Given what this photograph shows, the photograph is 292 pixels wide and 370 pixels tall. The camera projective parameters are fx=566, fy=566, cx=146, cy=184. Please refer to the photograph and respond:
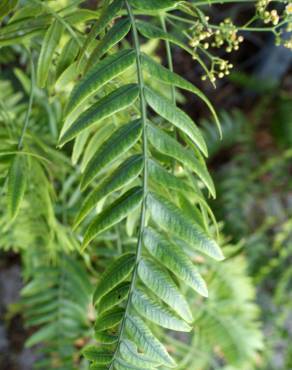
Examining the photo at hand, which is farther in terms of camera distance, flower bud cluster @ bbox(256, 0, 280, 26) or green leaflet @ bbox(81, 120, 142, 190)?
flower bud cluster @ bbox(256, 0, 280, 26)

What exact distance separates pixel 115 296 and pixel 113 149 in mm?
157

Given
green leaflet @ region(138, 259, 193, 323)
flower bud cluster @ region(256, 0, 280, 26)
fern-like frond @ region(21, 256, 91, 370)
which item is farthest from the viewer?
fern-like frond @ region(21, 256, 91, 370)

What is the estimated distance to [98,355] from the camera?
2.00 feet

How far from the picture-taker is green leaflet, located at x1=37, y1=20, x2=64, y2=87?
743 millimetres

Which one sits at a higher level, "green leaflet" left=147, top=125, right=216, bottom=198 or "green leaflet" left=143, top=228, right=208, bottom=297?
"green leaflet" left=147, top=125, right=216, bottom=198

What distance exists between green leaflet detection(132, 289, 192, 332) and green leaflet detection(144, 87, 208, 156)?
0.17m

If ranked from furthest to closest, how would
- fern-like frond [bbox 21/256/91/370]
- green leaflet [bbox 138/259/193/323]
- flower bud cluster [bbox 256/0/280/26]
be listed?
fern-like frond [bbox 21/256/91/370] → flower bud cluster [bbox 256/0/280/26] → green leaflet [bbox 138/259/193/323]

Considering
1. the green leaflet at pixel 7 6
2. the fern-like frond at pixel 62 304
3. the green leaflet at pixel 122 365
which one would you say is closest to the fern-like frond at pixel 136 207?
the green leaflet at pixel 122 365

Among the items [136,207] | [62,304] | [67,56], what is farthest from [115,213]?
[62,304]

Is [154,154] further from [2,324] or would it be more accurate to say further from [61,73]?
[2,324]

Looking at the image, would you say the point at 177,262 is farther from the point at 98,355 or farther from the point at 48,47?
the point at 48,47

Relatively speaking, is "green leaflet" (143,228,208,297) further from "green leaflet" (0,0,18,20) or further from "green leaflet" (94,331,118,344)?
"green leaflet" (0,0,18,20)

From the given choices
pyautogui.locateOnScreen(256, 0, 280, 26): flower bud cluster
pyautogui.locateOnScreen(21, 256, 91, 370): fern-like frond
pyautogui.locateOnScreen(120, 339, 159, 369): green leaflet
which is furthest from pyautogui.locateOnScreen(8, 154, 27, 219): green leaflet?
pyautogui.locateOnScreen(21, 256, 91, 370): fern-like frond

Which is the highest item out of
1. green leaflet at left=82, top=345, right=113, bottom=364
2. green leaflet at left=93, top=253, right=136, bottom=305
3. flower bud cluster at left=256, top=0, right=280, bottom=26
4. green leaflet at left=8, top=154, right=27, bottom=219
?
flower bud cluster at left=256, top=0, right=280, bottom=26
